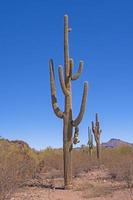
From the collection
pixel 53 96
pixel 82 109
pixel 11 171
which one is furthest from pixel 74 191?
pixel 53 96

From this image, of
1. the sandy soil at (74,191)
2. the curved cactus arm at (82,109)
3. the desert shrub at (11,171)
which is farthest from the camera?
the curved cactus arm at (82,109)

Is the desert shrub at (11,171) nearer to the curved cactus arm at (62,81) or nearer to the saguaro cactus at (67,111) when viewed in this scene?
the saguaro cactus at (67,111)

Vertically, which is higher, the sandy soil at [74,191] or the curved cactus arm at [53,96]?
the curved cactus arm at [53,96]

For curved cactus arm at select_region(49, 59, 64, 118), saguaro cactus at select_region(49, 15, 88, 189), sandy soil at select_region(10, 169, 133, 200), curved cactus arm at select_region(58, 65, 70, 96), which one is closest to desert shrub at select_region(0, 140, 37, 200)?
sandy soil at select_region(10, 169, 133, 200)

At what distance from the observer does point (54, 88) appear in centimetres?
1614

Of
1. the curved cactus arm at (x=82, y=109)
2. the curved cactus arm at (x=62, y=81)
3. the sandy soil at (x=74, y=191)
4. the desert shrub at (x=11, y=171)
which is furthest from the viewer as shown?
the curved cactus arm at (x=82, y=109)

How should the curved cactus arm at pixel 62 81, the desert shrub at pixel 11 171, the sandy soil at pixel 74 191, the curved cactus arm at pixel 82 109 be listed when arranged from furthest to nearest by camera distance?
the curved cactus arm at pixel 82 109 < the curved cactus arm at pixel 62 81 < the sandy soil at pixel 74 191 < the desert shrub at pixel 11 171

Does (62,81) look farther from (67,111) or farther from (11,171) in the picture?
(11,171)

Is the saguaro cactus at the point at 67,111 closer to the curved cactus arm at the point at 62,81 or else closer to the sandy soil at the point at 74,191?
the curved cactus arm at the point at 62,81

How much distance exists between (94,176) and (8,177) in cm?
897

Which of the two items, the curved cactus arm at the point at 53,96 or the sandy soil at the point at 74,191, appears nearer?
the sandy soil at the point at 74,191

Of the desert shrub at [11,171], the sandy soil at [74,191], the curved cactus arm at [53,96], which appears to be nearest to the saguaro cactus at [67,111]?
the curved cactus arm at [53,96]

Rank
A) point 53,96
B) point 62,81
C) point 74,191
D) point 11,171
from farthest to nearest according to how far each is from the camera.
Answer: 1. point 53,96
2. point 62,81
3. point 74,191
4. point 11,171

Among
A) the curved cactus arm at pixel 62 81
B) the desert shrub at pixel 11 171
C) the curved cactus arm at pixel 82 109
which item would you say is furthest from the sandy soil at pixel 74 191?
the curved cactus arm at pixel 62 81
